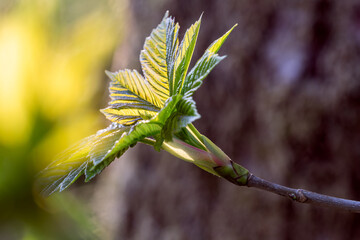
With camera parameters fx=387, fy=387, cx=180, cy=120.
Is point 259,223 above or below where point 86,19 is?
below

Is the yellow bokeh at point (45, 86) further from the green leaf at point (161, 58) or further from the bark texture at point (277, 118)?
the green leaf at point (161, 58)

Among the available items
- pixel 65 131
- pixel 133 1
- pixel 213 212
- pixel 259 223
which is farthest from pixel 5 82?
pixel 259 223

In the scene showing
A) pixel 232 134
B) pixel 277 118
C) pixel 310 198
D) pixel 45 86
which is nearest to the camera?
pixel 310 198

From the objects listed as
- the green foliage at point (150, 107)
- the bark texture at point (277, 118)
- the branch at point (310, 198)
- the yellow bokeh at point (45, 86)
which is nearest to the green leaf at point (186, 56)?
the green foliage at point (150, 107)

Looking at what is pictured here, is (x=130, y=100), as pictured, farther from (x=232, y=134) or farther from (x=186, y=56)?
(x=232, y=134)

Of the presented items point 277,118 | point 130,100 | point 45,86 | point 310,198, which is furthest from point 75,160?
point 45,86

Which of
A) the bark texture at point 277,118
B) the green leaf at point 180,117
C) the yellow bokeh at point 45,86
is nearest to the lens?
the green leaf at point 180,117

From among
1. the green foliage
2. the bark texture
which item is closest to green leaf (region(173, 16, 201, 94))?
the green foliage

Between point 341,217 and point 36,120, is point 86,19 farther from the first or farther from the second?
point 341,217
